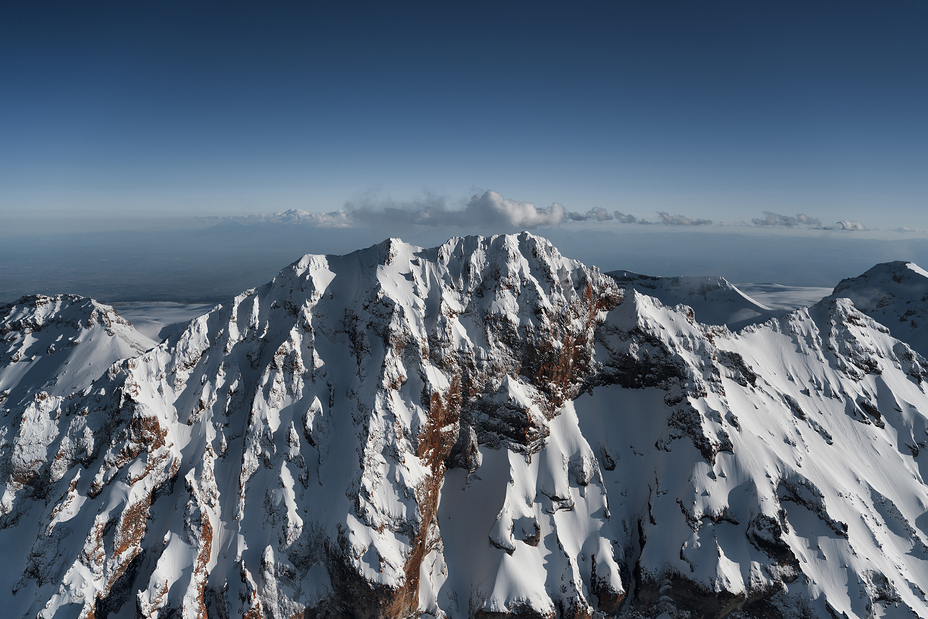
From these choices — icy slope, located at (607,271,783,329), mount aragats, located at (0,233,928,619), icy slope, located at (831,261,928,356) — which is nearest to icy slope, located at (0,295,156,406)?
mount aragats, located at (0,233,928,619)

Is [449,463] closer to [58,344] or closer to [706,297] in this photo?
[58,344]

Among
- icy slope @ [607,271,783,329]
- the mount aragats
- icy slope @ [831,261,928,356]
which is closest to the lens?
the mount aragats

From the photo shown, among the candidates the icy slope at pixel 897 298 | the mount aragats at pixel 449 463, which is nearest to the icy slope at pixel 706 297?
the icy slope at pixel 897 298

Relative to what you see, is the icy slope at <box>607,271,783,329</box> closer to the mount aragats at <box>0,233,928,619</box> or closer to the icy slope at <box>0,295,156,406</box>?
the mount aragats at <box>0,233,928,619</box>

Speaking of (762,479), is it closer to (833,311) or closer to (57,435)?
(833,311)

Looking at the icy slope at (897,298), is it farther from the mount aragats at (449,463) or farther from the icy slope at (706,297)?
the mount aragats at (449,463)

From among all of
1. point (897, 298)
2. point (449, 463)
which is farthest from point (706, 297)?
point (449, 463)

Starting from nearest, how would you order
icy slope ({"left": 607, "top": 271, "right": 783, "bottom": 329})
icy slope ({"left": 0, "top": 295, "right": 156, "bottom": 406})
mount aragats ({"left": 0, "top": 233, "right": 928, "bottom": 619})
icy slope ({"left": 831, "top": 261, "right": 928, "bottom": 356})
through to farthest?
mount aragats ({"left": 0, "top": 233, "right": 928, "bottom": 619}), icy slope ({"left": 0, "top": 295, "right": 156, "bottom": 406}), icy slope ({"left": 831, "top": 261, "right": 928, "bottom": 356}), icy slope ({"left": 607, "top": 271, "right": 783, "bottom": 329})
